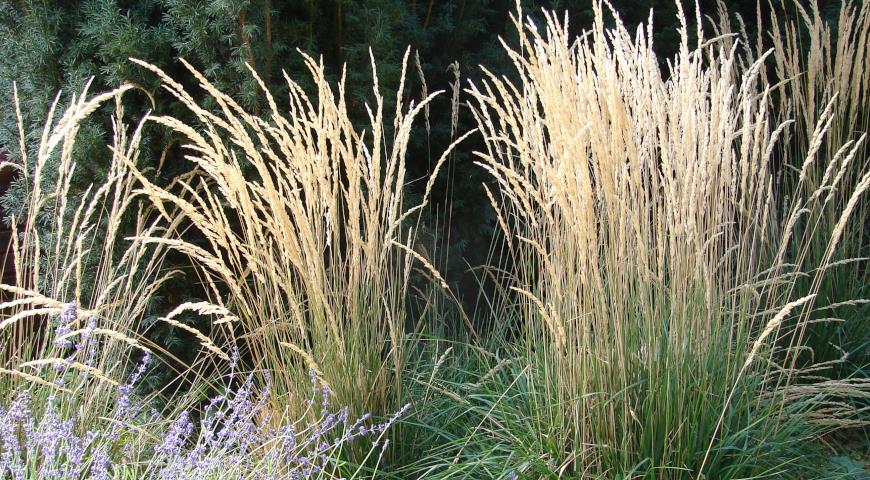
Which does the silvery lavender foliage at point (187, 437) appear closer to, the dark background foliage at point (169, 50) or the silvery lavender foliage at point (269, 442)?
the silvery lavender foliage at point (269, 442)

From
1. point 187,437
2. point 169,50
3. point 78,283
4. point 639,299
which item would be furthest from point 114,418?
point 639,299

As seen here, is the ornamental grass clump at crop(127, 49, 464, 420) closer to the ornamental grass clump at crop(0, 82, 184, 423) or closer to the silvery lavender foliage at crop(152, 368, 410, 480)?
the silvery lavender foliage at crop(152, 368, 410, 480)

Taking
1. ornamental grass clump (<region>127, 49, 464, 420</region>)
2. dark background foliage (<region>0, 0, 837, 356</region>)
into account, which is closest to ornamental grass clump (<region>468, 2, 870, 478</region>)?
ornamental grass clump (<region>127, 49, 464, 420</region>)

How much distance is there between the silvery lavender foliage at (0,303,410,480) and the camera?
2369 millimetres

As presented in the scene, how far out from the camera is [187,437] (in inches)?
104

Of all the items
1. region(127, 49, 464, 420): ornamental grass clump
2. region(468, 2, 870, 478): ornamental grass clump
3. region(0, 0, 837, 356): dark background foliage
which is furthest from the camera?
region(0, 0, 837, 356): dark background foliage

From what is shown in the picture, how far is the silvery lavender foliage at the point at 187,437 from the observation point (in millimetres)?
2369

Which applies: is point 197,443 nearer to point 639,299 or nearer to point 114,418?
point 114,418

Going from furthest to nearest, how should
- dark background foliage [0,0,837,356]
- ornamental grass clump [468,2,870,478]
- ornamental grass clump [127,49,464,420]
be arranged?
1. dark background foliage [0,0,837,356]
2. ornamental grass clump [127,49,464,420]
3. ornamental grass clump [468,2,870,478]

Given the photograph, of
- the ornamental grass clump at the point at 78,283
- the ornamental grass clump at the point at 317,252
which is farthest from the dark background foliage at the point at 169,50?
the ornamental grass clump at the point at 317,252

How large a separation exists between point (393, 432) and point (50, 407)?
98cm

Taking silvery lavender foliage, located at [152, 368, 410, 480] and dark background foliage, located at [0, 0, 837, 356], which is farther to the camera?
dark background foliage, located at [0, 0, 837, 356]

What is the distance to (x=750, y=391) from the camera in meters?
2.58

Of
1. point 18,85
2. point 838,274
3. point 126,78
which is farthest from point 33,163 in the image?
point 838,274
